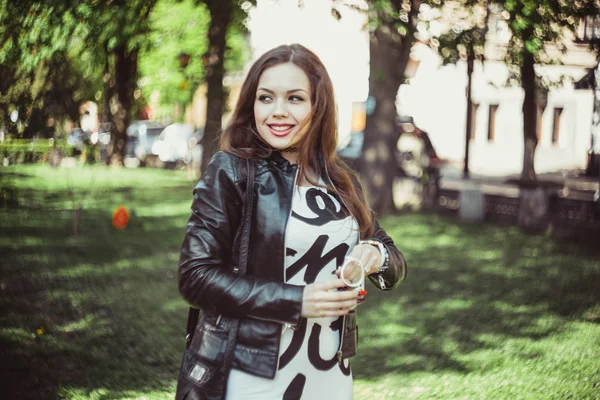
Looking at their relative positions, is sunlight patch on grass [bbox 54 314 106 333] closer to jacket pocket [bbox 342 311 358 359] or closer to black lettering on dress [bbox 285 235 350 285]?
jacket pocket [bbox 342 311 358 359]

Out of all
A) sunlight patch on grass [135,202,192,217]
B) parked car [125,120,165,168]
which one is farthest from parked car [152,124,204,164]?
sunlight patch on grass [135,202,192,217]

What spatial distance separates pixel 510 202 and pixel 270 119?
45.9 ft

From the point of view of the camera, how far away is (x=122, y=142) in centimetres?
2867

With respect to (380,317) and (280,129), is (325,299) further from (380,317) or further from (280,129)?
(380,317)

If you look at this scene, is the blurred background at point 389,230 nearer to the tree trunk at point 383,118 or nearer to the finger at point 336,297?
the tree trunk at point 383,118

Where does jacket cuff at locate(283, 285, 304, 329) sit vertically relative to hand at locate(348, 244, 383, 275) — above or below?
below

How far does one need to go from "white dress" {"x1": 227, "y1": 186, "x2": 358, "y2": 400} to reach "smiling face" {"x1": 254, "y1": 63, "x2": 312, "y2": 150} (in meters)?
0.20

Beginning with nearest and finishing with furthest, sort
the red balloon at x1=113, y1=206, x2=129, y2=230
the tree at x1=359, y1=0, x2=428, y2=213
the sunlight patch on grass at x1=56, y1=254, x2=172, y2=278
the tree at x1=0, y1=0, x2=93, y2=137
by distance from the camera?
the tree at x1=0, y1=0, x2=93, y2=137, the sunlight patch on grass at x1=56, y1=254, x2=172, y2=278, the red balloon at x1=113, y1=206, x2=129, y2=230, the tree at x1=359, y1=0, x2=428, y2=213

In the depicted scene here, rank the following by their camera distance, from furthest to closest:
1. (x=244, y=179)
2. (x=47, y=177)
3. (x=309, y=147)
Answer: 1. (x=47, y=177)
2. (x=309, y=147)
3. (x=244, y=179)

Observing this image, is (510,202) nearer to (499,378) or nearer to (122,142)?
(499,378)

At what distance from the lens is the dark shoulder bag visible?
7.04ft

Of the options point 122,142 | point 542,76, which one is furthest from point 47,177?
point 542,76

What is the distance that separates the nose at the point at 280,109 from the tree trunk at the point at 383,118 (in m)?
12.0

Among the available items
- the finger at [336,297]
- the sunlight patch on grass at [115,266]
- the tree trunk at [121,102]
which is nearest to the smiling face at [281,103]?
the finger at [336,297]
